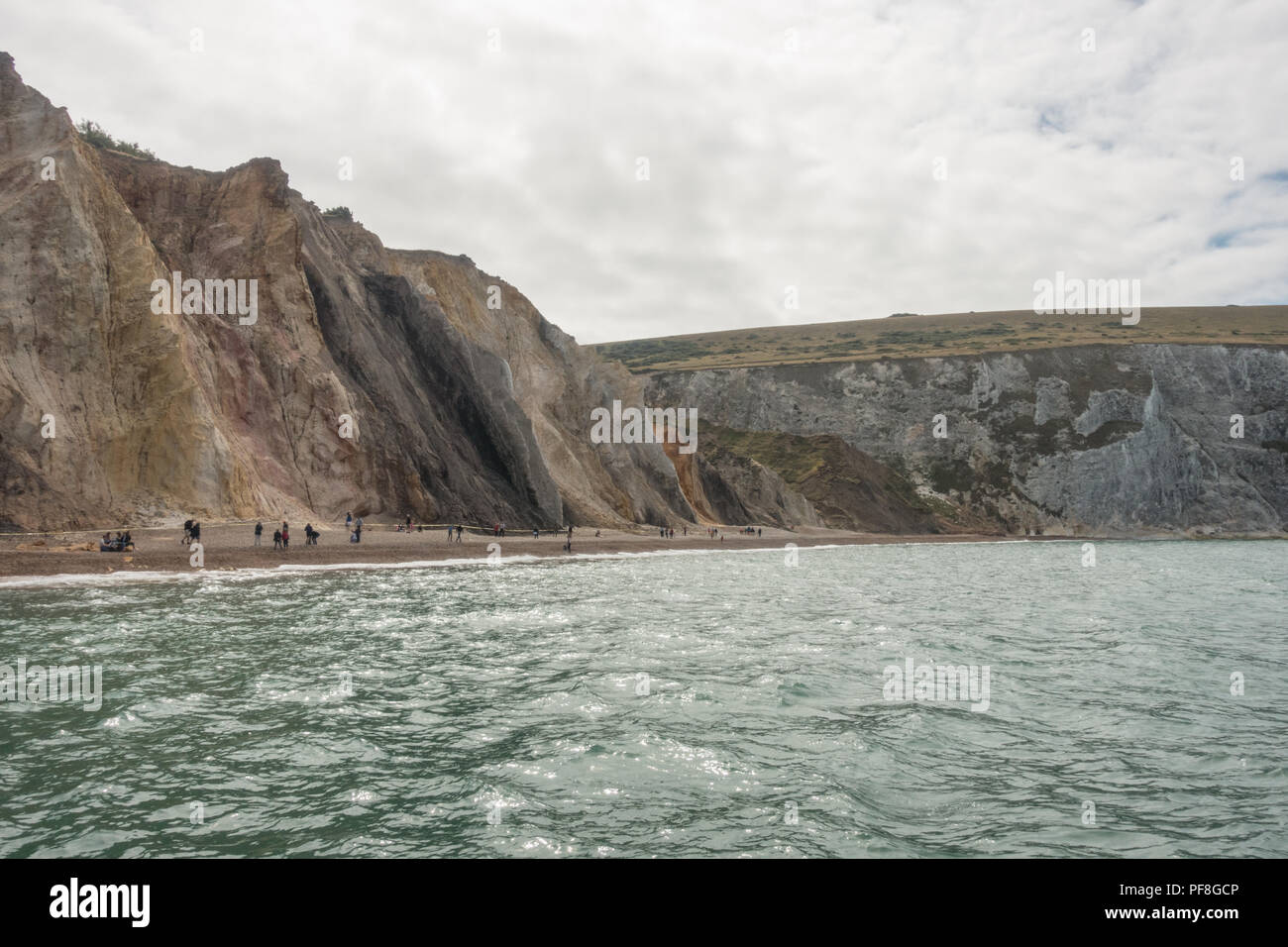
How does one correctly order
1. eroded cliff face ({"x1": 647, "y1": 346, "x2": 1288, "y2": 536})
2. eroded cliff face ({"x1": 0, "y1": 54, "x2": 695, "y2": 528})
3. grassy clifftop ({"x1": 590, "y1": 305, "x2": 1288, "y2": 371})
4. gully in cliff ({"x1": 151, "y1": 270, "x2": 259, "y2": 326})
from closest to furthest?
eroded cliff face ({"x1": 0, "y1": 54, "x2": 695, "y2": 528}), gully in cliff ({"x1": 151, "y1": 270, "x2": 259, "y2": 326}), eroded cliff face ({"x1": 647, "y1": 346, "x2": 1288, "y2": 536}), grassy clifftop ({"x1": 590, "y1": 305, "x2": 1288, "y2": 371})

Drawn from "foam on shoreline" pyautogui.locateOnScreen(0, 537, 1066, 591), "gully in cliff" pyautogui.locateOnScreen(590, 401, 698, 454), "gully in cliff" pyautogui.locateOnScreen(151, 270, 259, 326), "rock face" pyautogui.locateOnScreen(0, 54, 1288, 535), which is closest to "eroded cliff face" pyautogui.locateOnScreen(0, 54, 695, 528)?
"rock face" pyautogui.locateOnScreen(0, 54, 1288, 535)

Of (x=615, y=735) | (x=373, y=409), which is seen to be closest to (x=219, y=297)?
(x=373, y=409)

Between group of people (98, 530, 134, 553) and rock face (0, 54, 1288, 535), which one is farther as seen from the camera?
rock face (0, 54, 1288, 535)

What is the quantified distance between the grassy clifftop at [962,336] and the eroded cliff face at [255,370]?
82.7m

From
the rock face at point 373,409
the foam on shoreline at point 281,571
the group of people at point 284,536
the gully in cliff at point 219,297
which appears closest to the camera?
the foam on shoreline at point 281,571

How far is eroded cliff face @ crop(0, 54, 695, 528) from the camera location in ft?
111

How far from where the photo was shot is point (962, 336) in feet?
526

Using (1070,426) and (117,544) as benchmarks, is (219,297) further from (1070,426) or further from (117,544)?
(1070,426)

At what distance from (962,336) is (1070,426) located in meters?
48.0

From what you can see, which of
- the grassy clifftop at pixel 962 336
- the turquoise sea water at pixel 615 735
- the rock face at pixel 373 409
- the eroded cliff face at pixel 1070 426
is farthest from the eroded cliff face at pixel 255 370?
the grassy clifftop at pixel 962 336

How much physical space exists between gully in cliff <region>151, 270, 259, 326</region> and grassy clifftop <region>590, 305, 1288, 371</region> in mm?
104098

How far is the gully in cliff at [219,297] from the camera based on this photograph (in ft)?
143

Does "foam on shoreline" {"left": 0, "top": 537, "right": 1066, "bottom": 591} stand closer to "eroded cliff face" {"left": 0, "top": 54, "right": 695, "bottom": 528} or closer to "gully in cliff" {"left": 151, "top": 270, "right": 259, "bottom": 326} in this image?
"eroded cliff face" {"left": 0, "top": 54, "right": 695, "bottom": 528}

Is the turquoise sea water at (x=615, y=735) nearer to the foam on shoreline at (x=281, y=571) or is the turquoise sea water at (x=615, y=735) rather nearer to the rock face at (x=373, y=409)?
the foam on shoreline at (x=281, y=571)
